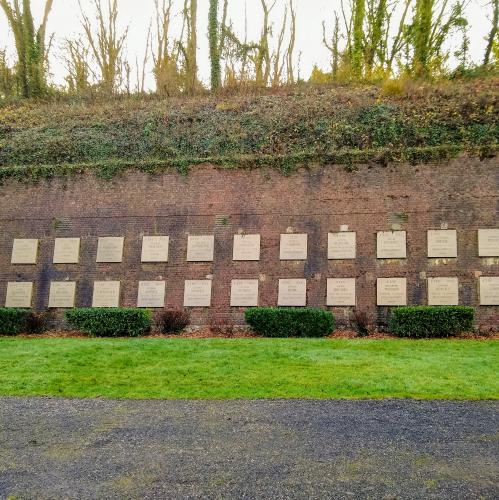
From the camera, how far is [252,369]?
9.55m

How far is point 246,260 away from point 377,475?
Answer: 42.1 ft

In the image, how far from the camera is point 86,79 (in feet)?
107

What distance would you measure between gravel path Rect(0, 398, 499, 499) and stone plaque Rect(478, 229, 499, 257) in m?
9.67

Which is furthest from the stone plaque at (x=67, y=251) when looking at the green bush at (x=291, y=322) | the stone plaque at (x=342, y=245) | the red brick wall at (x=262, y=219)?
the stone plaque at (x=342, y=245)

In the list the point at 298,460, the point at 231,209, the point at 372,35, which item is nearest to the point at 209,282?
the point at 231,209

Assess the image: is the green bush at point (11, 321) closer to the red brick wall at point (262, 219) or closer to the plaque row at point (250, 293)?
the plaque row at point (250, 293)

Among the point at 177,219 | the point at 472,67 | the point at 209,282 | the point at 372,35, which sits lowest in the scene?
the point at 209,282

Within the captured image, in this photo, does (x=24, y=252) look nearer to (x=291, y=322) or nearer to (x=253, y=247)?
(x=253, y=247)

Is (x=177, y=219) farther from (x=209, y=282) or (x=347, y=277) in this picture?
(x=347, y=277)

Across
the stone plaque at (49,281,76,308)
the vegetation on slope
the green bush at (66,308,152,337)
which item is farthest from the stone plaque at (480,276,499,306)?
the stone plaque at (49,281,76,308)

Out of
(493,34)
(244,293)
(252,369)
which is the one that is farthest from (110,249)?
(493,34)

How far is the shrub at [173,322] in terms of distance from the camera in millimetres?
16109

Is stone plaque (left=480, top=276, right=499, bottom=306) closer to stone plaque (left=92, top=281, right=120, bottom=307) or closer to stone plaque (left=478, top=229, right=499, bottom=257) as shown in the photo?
stone plaque (left=478, top=229, right=499, bottom=257)

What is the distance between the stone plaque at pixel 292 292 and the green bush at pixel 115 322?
399cm
